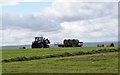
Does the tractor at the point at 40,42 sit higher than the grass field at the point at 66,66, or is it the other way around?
the tractor at the point at 40,42

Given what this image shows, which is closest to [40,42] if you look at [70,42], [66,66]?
[70,42]

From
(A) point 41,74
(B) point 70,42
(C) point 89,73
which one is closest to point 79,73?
(C) point 89,73

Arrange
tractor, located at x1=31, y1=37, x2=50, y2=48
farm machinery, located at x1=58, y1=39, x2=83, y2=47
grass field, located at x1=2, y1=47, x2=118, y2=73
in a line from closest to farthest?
grass field, located at x1=2, y1=47, x2=118, y2=73 < tractor, located at x1=31, y1=37, x2=50, y2=48 < farm machinery, located at x1=58, y1=39, x2=83, y2=47

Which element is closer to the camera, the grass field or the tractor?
the grass field

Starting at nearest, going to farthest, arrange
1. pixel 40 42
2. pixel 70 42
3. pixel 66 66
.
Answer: pixel 66 66
pixel 40 42
pixel 70 42

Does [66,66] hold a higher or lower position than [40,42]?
lower

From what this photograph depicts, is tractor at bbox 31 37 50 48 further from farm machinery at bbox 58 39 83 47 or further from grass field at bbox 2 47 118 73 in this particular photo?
grass field at bbox 2 47 118 73

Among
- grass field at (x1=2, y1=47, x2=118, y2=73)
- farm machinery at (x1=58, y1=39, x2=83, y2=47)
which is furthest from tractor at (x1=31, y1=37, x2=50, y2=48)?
grass field at (x1=2, y1=47, x2=118, y2=73)

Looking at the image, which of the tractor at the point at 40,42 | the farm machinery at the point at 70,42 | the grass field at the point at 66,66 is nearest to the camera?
the grass field at the point at 66,66

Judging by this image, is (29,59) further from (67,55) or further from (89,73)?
(89,73)

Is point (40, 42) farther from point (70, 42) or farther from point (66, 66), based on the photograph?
point (66, 66)

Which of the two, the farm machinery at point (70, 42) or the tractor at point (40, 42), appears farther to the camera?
the farm machinery at point (70, 42)

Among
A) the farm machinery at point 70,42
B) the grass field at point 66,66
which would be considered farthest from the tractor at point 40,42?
the grass field at point 66,66

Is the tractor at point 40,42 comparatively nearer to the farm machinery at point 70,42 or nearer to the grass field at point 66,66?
the farm machinery at point 70,42
